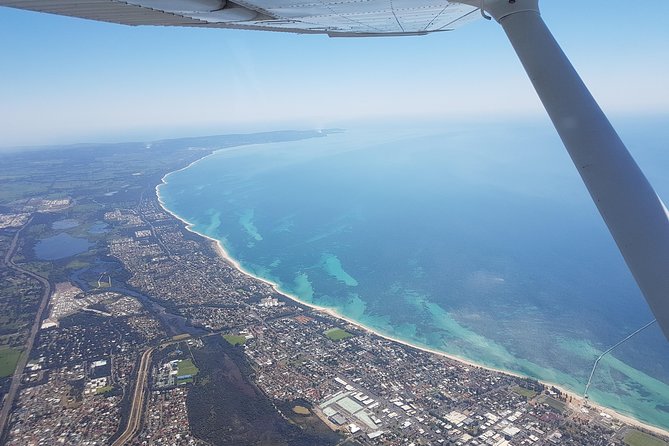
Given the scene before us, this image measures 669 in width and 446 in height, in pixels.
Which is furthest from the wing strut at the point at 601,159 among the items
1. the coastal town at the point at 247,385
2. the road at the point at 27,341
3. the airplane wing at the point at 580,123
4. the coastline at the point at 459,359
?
the road at the point at 27,341

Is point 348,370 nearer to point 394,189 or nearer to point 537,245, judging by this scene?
point 537,245

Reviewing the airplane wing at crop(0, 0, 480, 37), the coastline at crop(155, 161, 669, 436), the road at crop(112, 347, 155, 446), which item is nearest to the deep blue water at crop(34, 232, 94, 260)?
the coastline at crop(155, 161, 669, 436)

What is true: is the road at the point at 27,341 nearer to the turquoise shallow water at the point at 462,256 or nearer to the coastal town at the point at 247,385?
the coastal town at the point at 247,385

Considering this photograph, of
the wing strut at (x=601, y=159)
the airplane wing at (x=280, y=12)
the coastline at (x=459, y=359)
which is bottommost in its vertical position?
the coastline at (x=459, y=359)

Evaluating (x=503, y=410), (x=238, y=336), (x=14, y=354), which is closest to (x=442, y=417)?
(x=503, y=410)

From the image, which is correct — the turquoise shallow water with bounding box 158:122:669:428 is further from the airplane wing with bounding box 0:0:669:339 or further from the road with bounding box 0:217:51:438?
the airplane wing with bounding box 0:0:669:339

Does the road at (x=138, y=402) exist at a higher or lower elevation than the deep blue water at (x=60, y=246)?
lower

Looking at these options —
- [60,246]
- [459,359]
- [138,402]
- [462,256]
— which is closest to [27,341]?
[138,402]
